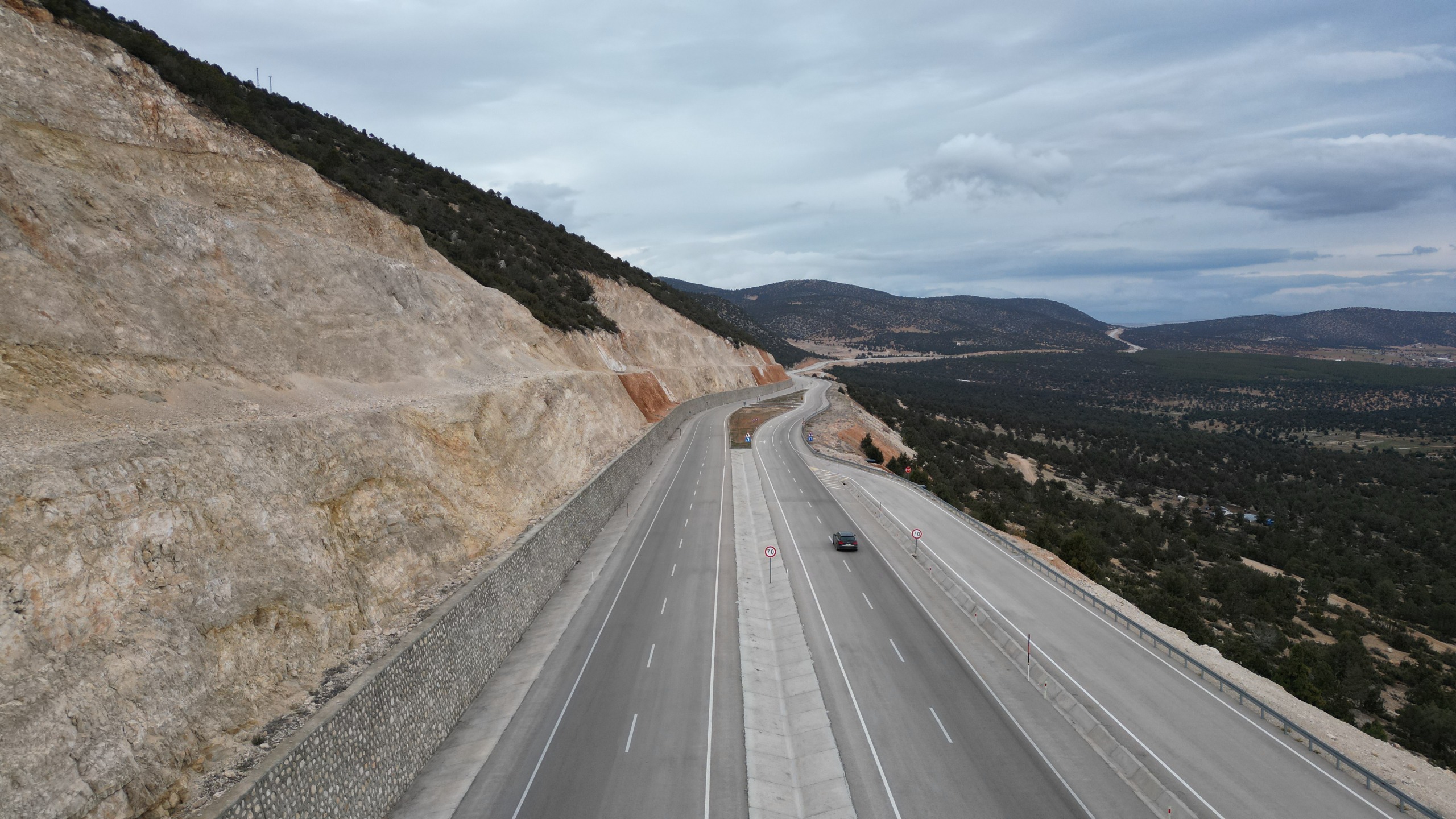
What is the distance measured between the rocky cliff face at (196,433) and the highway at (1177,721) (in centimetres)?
1738

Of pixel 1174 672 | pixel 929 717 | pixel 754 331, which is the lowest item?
pixel 1174 672

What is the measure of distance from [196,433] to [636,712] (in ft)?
38.4

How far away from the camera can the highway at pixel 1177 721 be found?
11805mm

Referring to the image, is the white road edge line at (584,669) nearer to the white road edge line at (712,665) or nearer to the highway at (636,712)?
the highway at (636,712)

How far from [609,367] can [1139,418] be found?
4350 inches

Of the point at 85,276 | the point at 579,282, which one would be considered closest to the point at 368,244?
the point at 85,276

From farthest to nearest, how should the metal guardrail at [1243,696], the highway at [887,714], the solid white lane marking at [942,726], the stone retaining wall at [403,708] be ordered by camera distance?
the solid white lane marking at [942,726] < the highway at [887,714] < the metal guardrail at [1243,696] < the stone retaining wall at [403,708]

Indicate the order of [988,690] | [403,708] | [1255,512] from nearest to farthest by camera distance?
[403,708] → [988,690] → [1255,512]

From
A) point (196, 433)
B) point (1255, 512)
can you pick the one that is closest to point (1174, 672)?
point (196, 433)

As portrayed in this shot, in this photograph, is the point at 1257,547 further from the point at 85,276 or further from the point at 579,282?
the point at 85,276

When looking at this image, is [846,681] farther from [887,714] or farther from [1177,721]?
[1177,721]

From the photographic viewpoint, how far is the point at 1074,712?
14.7 m

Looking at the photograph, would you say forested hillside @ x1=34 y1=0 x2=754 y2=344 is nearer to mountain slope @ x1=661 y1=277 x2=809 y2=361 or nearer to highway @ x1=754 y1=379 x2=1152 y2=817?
highway @ x1=754 y1=379 x2=1152 y2=817

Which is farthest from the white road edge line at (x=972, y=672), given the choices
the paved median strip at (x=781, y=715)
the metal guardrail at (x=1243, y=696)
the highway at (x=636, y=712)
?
the metal guardrail at (x=1243, y=696)
